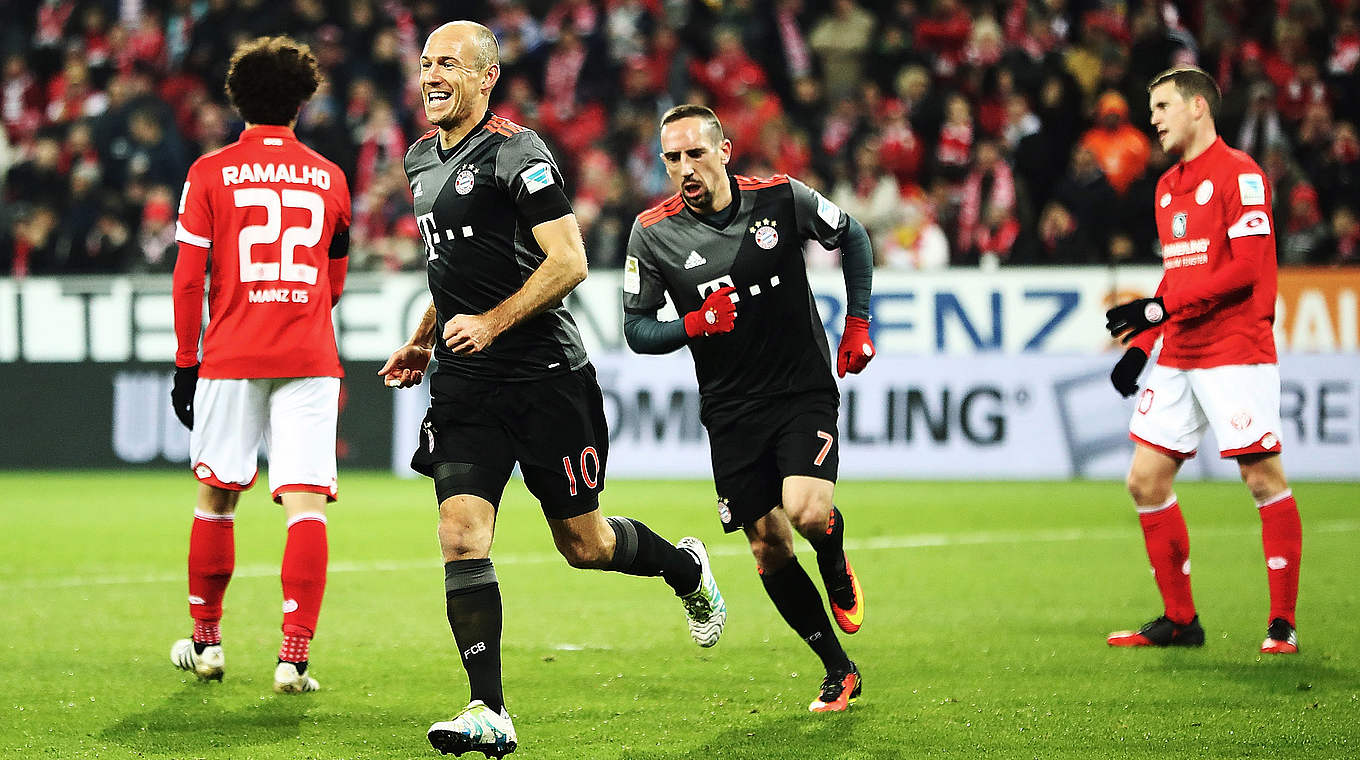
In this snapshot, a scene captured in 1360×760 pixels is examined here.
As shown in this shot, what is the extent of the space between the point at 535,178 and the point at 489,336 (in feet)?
1.69

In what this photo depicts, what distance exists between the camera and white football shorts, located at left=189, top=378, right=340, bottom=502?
6.01m

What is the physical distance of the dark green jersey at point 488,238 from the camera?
5098 mm

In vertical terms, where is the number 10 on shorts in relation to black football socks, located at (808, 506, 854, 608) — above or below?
above

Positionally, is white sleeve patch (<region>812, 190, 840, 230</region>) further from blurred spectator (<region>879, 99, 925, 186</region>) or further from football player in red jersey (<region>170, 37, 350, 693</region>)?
blurred spectator (<region>879, 99, 925, 186</region>)

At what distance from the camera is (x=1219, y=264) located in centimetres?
675

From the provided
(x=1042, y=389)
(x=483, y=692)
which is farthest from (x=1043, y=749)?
(x=1042, y=389)

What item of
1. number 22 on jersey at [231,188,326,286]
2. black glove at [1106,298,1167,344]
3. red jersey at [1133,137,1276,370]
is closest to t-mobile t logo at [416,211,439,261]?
number 22 on jersey at [231,188,326,286]

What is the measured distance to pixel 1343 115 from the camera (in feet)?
53.2

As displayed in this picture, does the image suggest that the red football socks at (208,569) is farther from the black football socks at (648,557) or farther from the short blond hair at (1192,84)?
the short blond hair at (1192,84)

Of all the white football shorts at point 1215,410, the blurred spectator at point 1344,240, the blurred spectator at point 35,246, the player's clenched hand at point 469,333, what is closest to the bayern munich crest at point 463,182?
the player's clenched hand at point 469,333

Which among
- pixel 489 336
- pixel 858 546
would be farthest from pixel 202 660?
pixel 858 546

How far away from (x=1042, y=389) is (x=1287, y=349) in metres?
1.97

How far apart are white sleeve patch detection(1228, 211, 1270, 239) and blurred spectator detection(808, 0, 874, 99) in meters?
11.8

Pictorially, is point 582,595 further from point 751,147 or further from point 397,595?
A: point 751,147
